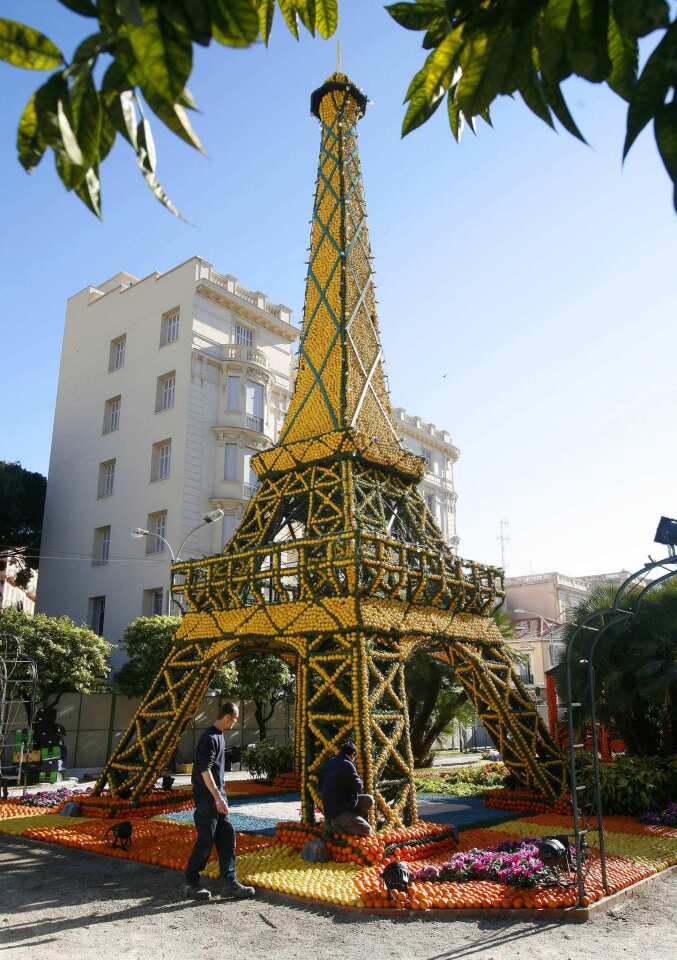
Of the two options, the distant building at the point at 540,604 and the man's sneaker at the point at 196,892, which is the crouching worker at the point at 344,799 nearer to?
the man's sneaker at the point at 196,892

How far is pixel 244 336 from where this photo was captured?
38.2 metres

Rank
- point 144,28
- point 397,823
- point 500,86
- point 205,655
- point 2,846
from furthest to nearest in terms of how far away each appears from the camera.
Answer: point 205,655
point 2,846
point 397,823
point 500,86
point 144,28

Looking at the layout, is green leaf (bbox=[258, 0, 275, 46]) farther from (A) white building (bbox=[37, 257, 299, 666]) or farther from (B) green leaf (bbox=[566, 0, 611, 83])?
(A) white building (bbox=[37, 257, 299, 666])

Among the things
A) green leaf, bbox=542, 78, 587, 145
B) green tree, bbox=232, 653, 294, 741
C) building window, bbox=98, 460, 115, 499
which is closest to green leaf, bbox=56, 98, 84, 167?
green leaf, bbox=542, 78, 587, 145

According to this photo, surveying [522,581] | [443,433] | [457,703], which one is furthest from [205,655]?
[522,581]

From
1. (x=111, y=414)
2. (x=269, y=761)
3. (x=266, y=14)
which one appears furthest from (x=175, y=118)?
(x=111, y=414)

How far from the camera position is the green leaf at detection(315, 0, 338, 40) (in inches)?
113

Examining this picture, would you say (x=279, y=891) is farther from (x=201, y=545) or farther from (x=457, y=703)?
(x=201, y=545)

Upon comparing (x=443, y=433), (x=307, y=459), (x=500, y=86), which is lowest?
(x=500, y=86)

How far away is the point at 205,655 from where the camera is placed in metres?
13.5

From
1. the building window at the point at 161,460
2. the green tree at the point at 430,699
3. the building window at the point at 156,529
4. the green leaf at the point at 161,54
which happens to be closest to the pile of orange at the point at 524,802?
the green tree at the point at 430,699

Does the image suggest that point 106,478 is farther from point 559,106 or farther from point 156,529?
point 559,106

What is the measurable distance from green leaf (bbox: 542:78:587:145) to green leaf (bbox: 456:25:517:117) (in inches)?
5.4

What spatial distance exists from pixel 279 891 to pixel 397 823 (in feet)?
8.70
